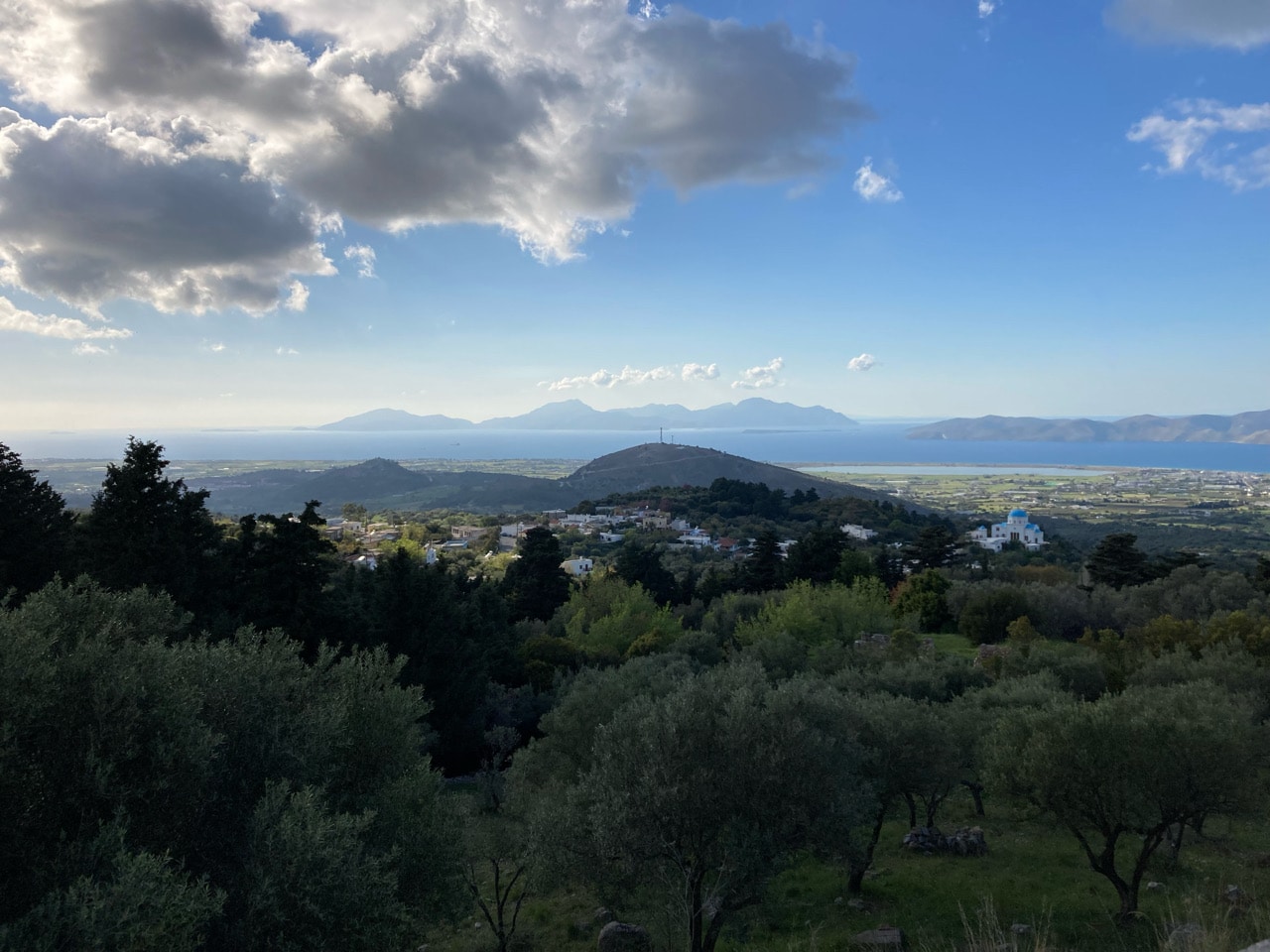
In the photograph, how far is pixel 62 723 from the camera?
5621 millimetres

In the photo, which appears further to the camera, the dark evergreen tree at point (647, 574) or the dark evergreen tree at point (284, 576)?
the dark evergreen tree at point (647, 574)

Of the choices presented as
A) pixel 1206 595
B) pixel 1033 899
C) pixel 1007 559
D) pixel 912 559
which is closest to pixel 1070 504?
pixel 1007 559

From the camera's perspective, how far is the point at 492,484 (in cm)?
14012

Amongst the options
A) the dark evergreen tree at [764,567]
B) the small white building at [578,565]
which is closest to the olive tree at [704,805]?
the dark evergreen tree at [764,567]

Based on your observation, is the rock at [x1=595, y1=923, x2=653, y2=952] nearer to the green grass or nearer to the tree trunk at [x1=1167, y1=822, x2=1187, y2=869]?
the tree trunk at [x1=1167, y1=822, x2=1187, y2=869]

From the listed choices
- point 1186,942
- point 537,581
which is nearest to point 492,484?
point 537,581

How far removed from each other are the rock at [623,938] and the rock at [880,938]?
3.38 meters

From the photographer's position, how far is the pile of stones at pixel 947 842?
1510cm

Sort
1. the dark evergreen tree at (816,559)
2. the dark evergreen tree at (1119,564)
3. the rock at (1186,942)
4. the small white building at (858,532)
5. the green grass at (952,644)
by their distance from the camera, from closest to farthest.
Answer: the rock at (1186,942)
the green grass at (952,644)
the dark evergreen tree at (1119,564)
the dark evergreen tree at (816,559)
the small white building at (858,532)

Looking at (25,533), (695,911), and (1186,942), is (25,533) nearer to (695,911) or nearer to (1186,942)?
(695,911)

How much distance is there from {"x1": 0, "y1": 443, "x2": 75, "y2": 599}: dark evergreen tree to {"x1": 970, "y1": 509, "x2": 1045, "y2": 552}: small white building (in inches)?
2571

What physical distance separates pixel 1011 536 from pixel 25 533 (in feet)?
255

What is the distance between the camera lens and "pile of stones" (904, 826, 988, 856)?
1510 cm

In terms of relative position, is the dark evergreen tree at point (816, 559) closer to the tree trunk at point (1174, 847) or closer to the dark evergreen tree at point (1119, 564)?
the dark evergreen tree at point (1119, 564)
